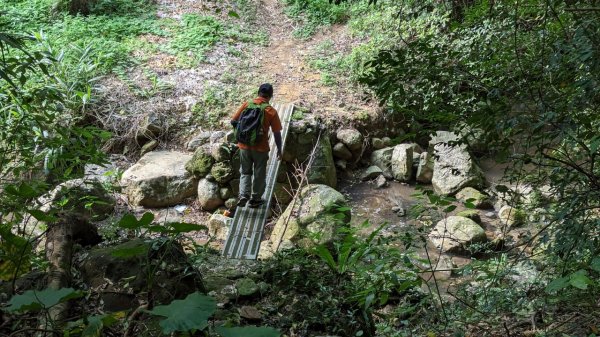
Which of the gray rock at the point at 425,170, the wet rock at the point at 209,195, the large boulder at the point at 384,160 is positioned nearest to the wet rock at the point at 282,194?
the wet rock at the point at 209,195

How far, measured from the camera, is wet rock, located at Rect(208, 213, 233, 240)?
7066 millimetres

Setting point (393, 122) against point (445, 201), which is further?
point (393, 122)

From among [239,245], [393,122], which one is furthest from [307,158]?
[239,245]

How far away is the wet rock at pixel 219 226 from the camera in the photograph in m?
7.07

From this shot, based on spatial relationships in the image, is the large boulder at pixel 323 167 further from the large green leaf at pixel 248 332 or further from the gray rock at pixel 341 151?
the large green leaf at pixel 248 332

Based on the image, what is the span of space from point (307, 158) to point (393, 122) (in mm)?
1891

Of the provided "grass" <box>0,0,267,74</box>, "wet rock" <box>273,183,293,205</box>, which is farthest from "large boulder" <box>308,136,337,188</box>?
"grass" <box>0,0,267,74</box>

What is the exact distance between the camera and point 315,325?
9.94ft

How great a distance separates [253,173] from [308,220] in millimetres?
886

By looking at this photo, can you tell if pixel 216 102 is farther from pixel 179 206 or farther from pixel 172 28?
pixel 172 28

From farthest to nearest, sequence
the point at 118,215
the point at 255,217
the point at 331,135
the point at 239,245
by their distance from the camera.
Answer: the point at 331,135
the point at 118,215
the point at 255,217
the point at 239,245

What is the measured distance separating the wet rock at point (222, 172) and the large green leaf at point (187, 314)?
6339 millimetres

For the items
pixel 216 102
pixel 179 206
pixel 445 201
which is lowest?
pixel 179 206

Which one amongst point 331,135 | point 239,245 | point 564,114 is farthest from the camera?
point 331,135
